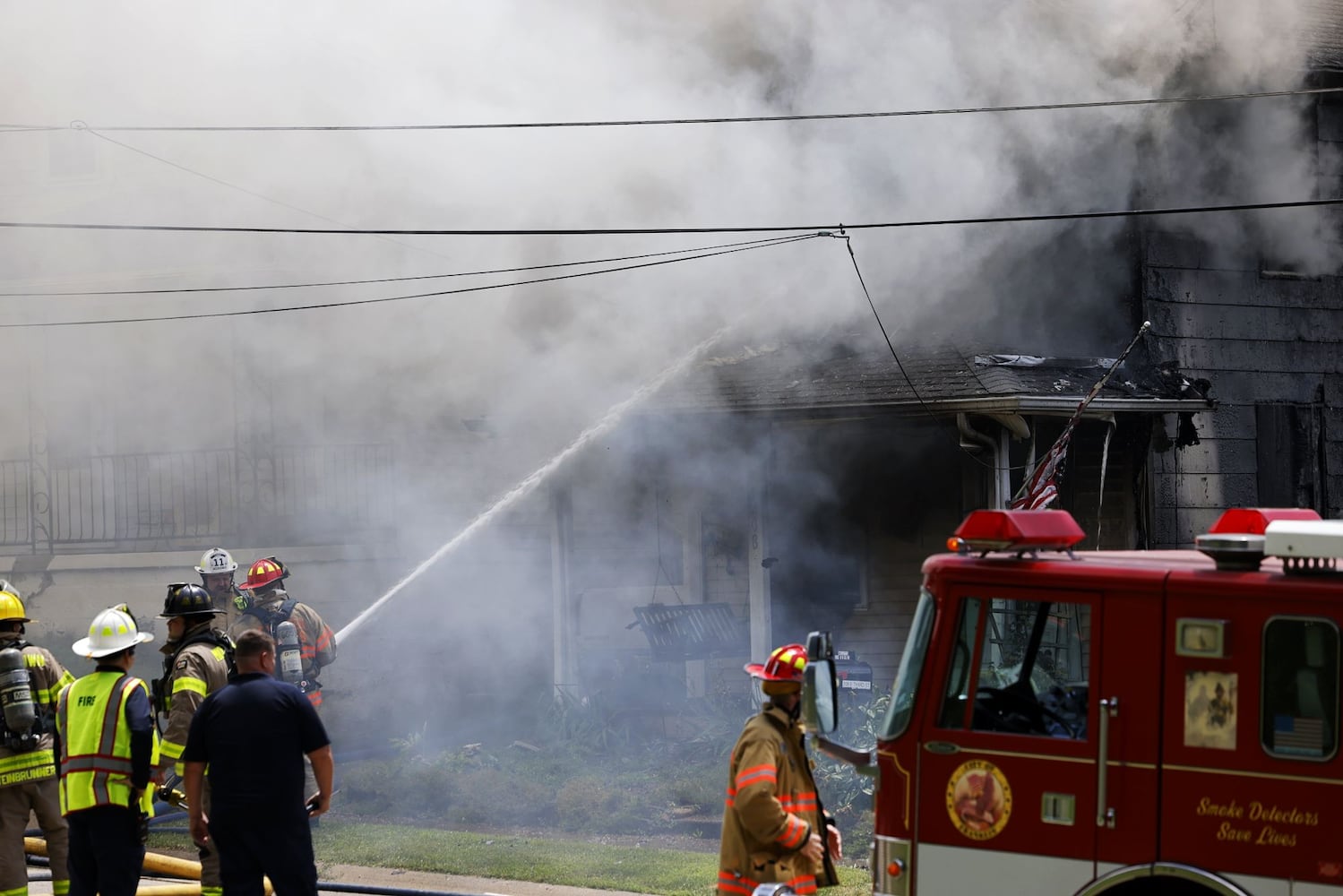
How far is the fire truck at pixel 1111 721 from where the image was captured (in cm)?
382

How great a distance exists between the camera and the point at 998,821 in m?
4.08

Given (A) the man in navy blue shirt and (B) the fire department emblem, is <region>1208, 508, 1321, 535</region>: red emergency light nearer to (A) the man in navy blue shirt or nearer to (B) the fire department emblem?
(B) the fire department emblem

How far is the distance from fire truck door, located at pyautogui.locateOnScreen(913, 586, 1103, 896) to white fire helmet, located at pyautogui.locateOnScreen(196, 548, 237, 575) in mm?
5683

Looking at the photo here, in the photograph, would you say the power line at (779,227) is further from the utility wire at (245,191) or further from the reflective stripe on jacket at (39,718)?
the reflective stripe on jacket at (39,718)

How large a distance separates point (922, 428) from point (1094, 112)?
3.20 m

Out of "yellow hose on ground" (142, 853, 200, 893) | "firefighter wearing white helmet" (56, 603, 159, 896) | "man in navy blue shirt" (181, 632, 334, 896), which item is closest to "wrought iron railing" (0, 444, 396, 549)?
"yellow hose on ground" (142, 853, 200, 893)

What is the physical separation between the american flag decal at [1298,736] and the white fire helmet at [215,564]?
257 inches

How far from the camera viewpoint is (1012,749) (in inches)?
161

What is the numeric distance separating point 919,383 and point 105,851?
7089mm

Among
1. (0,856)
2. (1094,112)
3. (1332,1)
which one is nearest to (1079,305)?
(1094,112)

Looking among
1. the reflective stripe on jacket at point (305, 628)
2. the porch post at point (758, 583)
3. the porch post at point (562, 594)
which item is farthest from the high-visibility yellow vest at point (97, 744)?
the porch post at point (758, 583)

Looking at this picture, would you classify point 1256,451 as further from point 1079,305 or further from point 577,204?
point 577,204

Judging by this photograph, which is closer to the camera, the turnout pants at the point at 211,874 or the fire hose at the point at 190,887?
the turnout pants at the point at 211,874

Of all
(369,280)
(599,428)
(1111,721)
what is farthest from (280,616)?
(369,280)
